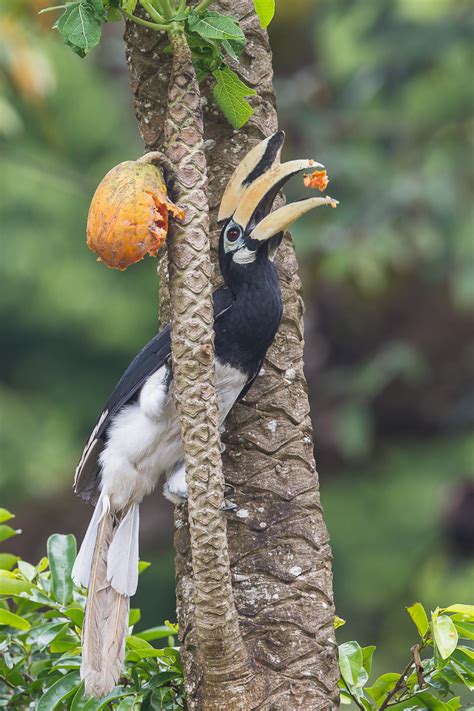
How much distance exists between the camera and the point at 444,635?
3.84ft

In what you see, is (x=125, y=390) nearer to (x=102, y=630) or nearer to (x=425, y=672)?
(x=102, y=630)

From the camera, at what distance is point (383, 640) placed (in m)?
4.75

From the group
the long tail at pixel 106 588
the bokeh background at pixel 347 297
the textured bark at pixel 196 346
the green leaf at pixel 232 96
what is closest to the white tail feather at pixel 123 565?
the long tail at pixel 106 588

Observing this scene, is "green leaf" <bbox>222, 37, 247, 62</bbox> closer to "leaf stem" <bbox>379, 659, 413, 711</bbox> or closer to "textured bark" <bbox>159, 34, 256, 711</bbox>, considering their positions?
"textured bark" <bbox>159, 34, 256, 711</bbox>

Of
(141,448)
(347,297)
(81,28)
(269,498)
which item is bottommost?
(269,498)

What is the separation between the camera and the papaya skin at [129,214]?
1093 mm

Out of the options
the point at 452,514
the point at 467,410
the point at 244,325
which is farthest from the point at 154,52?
the point at 467,410

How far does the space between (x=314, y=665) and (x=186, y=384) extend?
36 centimetres

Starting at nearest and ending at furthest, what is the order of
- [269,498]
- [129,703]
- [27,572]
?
[129,703] < [269,498] < [27,572]

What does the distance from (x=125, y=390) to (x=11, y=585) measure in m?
0.28

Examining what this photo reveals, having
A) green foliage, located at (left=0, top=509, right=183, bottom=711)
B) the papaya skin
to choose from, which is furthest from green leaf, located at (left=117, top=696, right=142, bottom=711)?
the papaya skin

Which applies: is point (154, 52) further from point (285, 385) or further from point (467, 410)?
point (467, 410)

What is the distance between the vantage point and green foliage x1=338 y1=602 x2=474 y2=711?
1189mm

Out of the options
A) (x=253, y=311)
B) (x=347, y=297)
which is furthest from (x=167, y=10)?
(x=347, y=297)
